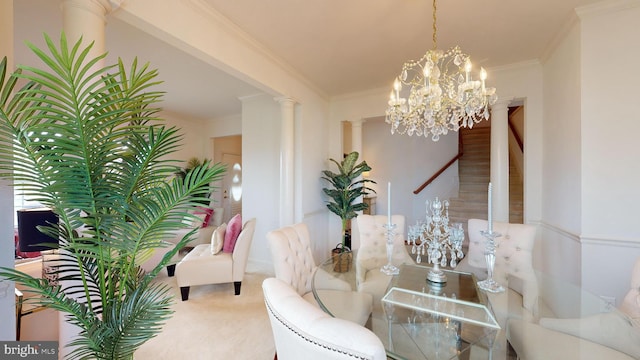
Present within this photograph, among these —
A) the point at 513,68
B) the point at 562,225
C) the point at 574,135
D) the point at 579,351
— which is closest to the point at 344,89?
the point at 513,68

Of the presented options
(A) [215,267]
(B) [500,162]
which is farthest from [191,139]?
(B) [500,162]

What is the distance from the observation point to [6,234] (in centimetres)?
113

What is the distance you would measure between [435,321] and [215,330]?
1892 mm

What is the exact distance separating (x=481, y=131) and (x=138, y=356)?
740cm

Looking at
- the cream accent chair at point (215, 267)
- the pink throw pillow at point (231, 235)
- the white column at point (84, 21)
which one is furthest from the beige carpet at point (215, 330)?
the white column at point (84, 21)

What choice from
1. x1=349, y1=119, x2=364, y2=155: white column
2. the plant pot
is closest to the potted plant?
x1=349, y1=119, x2=364, y2=155: white column

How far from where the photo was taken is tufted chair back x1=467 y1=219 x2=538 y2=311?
1790 millimetres

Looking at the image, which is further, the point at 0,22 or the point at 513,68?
the point at 513,68

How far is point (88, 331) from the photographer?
0.92 metres

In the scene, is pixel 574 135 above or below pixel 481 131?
below

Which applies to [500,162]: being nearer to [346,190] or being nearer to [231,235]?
[346,190]

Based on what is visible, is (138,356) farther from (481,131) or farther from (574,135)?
(481,131)

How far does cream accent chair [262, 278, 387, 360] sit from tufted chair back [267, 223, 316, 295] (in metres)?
0.94

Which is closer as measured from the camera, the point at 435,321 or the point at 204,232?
the point at 435,321
